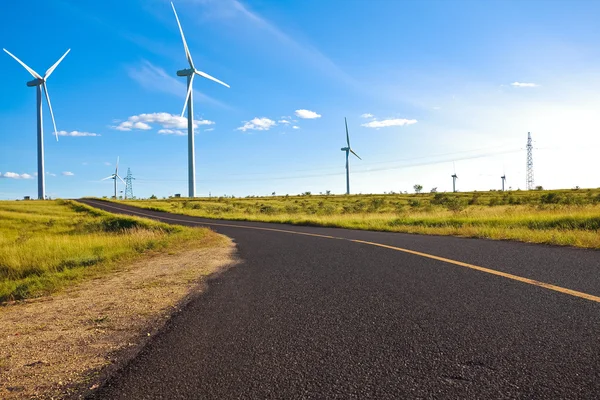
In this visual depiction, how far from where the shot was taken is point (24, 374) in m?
3.46

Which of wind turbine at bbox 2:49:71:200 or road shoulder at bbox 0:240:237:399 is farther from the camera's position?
wind turbine at bbox 2:49:71:200

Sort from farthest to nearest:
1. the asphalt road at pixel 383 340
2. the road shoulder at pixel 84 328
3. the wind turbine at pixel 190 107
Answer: the wind turbine at pixel 190 107 < the road shoulder at pixel 84 328 < the asphalt road at pixel 383 340

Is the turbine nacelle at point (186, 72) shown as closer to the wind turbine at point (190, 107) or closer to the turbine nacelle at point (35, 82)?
the wind turbine at point (190, 107)

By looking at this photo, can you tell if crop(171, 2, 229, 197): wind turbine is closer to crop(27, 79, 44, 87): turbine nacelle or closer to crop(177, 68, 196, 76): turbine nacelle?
crop(177, 68, 196, 76): turbine nacelle

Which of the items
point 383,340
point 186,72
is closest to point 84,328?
point 383,340

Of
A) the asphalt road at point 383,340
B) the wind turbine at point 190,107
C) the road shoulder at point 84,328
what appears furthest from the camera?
the wind turbine at point 190,107

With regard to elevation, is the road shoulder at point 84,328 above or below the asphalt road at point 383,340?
below

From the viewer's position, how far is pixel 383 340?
3805mm

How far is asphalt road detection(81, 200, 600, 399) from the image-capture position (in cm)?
294

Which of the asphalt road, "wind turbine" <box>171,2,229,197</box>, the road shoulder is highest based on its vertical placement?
"wind turbine" <box>171,2,229,197</box>

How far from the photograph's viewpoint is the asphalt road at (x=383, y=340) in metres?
2.94

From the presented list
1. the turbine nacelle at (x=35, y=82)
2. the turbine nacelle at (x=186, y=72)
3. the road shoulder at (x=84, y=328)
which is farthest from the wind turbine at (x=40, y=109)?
the road shoulder at (x=84, y=328)

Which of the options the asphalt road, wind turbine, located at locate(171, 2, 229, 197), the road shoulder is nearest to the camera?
the asphalt road

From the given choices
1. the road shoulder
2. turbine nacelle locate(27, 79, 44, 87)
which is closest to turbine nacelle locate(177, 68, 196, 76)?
turbine nacelle locate(27, 79, 44, 87)
